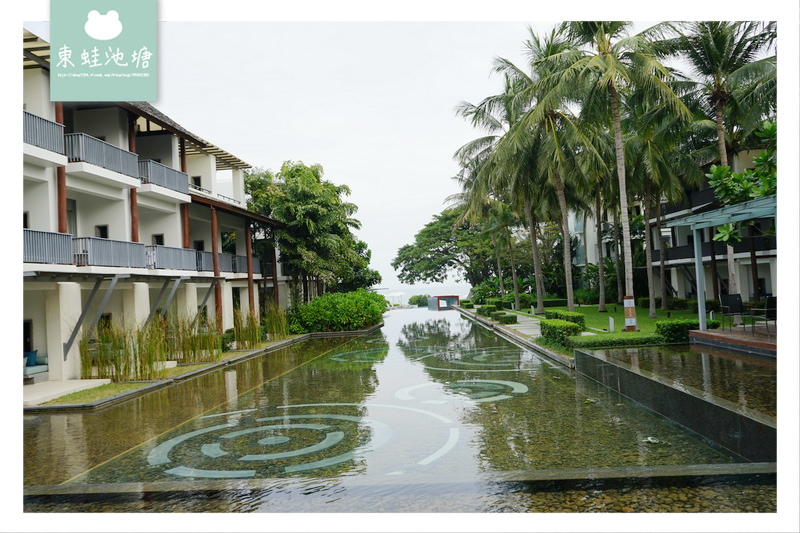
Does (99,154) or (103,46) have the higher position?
(99,154)

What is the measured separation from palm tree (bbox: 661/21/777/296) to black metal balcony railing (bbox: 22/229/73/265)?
18.5m

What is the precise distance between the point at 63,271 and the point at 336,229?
1828 centimetres

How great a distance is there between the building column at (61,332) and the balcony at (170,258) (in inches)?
130

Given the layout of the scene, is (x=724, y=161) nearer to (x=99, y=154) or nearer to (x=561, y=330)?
(x=561, y=330)

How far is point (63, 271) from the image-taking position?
43.8ft

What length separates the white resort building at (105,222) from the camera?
1399cm

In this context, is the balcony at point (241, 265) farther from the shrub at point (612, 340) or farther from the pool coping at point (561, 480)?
the pool coping at point (561, 480)

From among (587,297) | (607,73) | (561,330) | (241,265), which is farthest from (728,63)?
(587,297)

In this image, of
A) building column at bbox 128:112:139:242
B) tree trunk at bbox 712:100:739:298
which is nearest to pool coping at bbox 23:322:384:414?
building column at bbox 128:112:139:242

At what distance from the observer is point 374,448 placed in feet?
25.8

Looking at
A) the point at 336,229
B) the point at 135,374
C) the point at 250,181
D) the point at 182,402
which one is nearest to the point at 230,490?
the point at 182,402

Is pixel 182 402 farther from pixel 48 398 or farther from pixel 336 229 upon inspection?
pixel 336 229

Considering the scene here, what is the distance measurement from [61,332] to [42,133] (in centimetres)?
469

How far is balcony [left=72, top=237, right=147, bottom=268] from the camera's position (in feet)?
47.1
